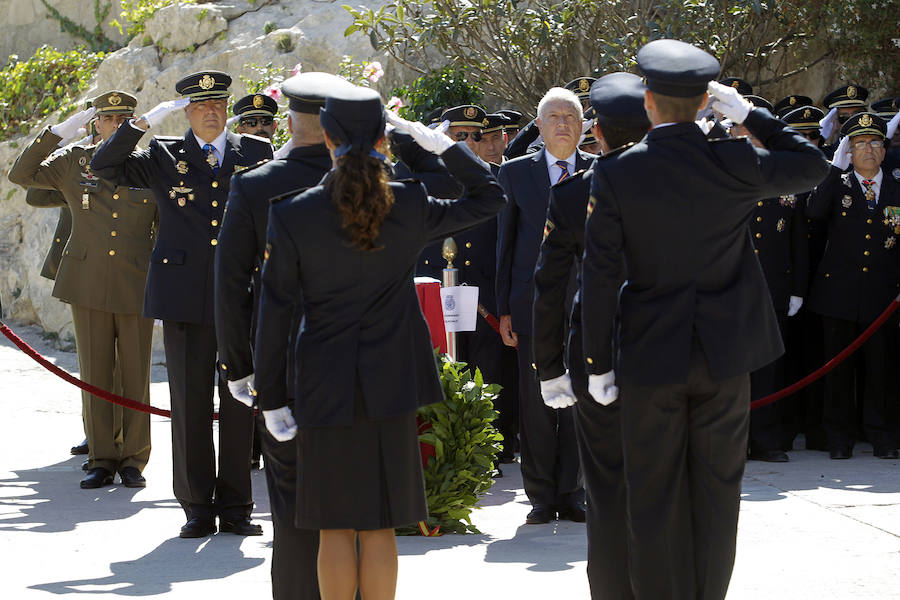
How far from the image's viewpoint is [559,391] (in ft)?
14.1

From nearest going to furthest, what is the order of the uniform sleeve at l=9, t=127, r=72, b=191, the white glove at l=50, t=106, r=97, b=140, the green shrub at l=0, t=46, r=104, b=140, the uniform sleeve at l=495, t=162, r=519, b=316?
the uniform sleeve at l=495, t=162, r=519, b=316, the white glove at l=50, t=106, r=97, b=140, the uniform sleeve at l=9, t=127, r=72, b=191, the green shrub at l=0, t=46, r=104, b=140

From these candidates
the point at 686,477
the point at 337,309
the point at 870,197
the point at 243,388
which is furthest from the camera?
the point at 870,197

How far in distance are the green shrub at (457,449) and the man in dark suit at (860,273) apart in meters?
2.86

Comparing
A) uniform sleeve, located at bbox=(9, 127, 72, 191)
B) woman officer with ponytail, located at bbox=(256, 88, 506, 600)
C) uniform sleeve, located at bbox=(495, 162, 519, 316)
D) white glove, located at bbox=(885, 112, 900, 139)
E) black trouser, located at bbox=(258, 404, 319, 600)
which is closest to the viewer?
woman officer with ponytail, located at bbox=(256, 88, 506, 600)

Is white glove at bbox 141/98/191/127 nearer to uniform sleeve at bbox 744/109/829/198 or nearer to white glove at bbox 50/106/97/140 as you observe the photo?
white glove at bbox 50/106/97/140

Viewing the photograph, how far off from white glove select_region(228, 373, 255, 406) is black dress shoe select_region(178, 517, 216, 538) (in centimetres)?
188

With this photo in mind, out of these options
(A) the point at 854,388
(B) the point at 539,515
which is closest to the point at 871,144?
(A) the point at 854,388

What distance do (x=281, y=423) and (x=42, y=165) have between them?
426cm

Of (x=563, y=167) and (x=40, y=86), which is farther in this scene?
(x=40, y=86)

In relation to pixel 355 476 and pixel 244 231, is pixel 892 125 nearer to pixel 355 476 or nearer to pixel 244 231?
pixel 244 231

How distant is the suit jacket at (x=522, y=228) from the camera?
6121mm

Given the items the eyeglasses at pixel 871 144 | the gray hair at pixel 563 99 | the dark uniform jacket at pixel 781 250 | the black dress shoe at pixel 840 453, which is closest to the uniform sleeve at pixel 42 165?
the gray hair at pixel 563 99

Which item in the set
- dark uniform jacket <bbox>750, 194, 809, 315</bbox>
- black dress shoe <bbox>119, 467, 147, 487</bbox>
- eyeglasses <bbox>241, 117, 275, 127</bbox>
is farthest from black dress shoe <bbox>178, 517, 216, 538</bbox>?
dark uniform jacket <bbox>750, 194, 809, 315</bbox>

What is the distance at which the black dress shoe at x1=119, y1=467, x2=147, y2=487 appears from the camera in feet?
23.5
